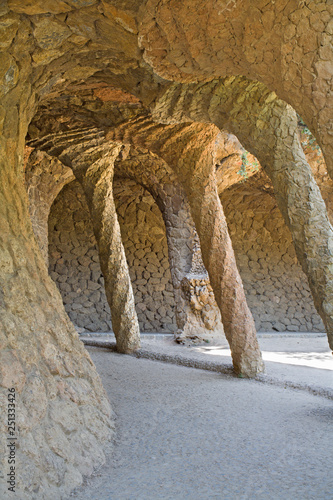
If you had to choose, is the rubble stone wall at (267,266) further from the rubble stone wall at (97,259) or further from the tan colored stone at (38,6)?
the tan colored stone at (38,6)

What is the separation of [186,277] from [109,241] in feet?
5.10

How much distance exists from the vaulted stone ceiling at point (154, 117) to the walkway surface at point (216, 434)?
254mm

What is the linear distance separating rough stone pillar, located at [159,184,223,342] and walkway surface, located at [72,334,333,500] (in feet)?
6.52

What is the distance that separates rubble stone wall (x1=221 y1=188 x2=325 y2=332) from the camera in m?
10.5

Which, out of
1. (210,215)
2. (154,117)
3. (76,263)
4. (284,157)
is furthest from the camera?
(76,263)

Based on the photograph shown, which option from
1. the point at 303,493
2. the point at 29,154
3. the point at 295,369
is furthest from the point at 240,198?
the point at 303,493

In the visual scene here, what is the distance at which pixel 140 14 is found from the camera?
2.63 meters

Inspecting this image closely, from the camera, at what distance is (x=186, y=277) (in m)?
7.40

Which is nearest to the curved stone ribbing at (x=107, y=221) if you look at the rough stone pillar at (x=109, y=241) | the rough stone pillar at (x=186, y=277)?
the rough stone pillar at (x=109, y=241)

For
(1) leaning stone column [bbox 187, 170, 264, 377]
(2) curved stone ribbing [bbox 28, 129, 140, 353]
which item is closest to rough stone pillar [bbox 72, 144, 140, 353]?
(2) curved stone ribbing [bbox 28, 129, 140, 353]

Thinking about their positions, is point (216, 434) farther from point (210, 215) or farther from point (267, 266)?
point (267, 266)

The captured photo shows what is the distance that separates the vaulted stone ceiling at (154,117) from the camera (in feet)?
6.64

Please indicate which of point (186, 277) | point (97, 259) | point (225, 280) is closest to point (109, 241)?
point (186, 277)

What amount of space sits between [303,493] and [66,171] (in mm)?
6830
